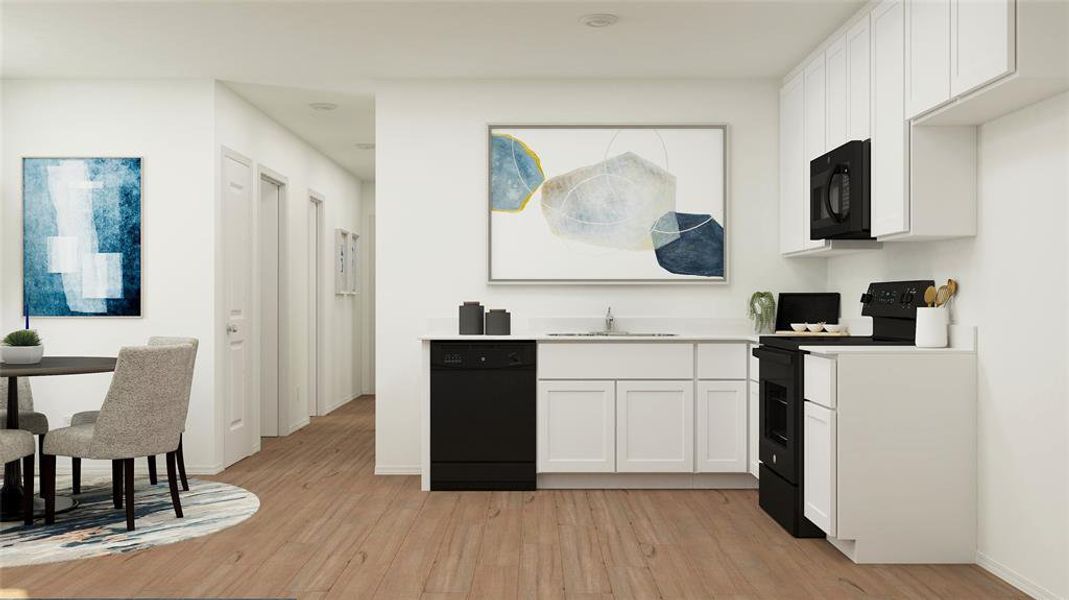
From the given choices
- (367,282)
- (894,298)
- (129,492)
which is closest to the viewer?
(129,492)

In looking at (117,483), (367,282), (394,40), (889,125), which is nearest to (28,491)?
(117,483)

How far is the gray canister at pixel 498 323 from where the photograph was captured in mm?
4766

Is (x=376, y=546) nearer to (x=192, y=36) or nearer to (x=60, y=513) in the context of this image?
(x=60, y=513)

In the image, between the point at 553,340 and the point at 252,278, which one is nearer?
the point at 553,340

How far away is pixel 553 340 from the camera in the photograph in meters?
4.56

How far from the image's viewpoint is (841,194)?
394 centimetres

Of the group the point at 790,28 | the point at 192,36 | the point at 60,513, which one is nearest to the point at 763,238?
the point at 790,28

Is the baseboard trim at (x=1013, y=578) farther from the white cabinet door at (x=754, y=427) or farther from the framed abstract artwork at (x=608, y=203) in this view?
the framed abstract artwork at (x=608, y=203)

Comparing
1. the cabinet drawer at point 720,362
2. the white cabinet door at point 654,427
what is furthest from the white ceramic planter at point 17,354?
the cabinet drawer at point 720,362

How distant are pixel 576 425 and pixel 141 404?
2234 mm

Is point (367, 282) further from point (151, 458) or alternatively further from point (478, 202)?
point (151, 458)

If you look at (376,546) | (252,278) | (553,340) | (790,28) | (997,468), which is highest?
(790,28)

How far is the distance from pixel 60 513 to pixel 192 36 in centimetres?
253

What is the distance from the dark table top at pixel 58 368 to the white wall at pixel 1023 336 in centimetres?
387
